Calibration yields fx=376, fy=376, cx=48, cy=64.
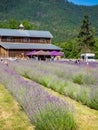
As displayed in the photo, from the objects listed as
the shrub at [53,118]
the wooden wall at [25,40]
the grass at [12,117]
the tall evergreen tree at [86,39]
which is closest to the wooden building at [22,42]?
the wooden wall at [25,40]

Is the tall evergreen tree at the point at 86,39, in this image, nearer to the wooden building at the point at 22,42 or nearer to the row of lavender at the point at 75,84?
the wooden building at the point at 22,42

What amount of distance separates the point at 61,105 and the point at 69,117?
292mm

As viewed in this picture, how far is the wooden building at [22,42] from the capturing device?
71.9 meters

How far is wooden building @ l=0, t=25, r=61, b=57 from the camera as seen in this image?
236 ft

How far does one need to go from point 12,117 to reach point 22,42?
69.0 metres

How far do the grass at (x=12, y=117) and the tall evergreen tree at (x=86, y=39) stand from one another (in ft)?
241

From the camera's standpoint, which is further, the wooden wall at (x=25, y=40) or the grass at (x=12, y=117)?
the wooden wall at (x=25, y=40)

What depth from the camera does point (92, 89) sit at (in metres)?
11.0

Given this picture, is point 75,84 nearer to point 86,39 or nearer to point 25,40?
point 25,40

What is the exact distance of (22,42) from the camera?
78.1m

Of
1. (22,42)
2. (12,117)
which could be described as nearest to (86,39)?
(22,42)

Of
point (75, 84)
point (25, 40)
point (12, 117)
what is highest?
point (25, 40)

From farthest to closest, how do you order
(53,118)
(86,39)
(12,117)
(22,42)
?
(86,39) → (22,42) → (12,117) → (53,118)

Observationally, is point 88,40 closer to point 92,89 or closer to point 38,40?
point 38,40
